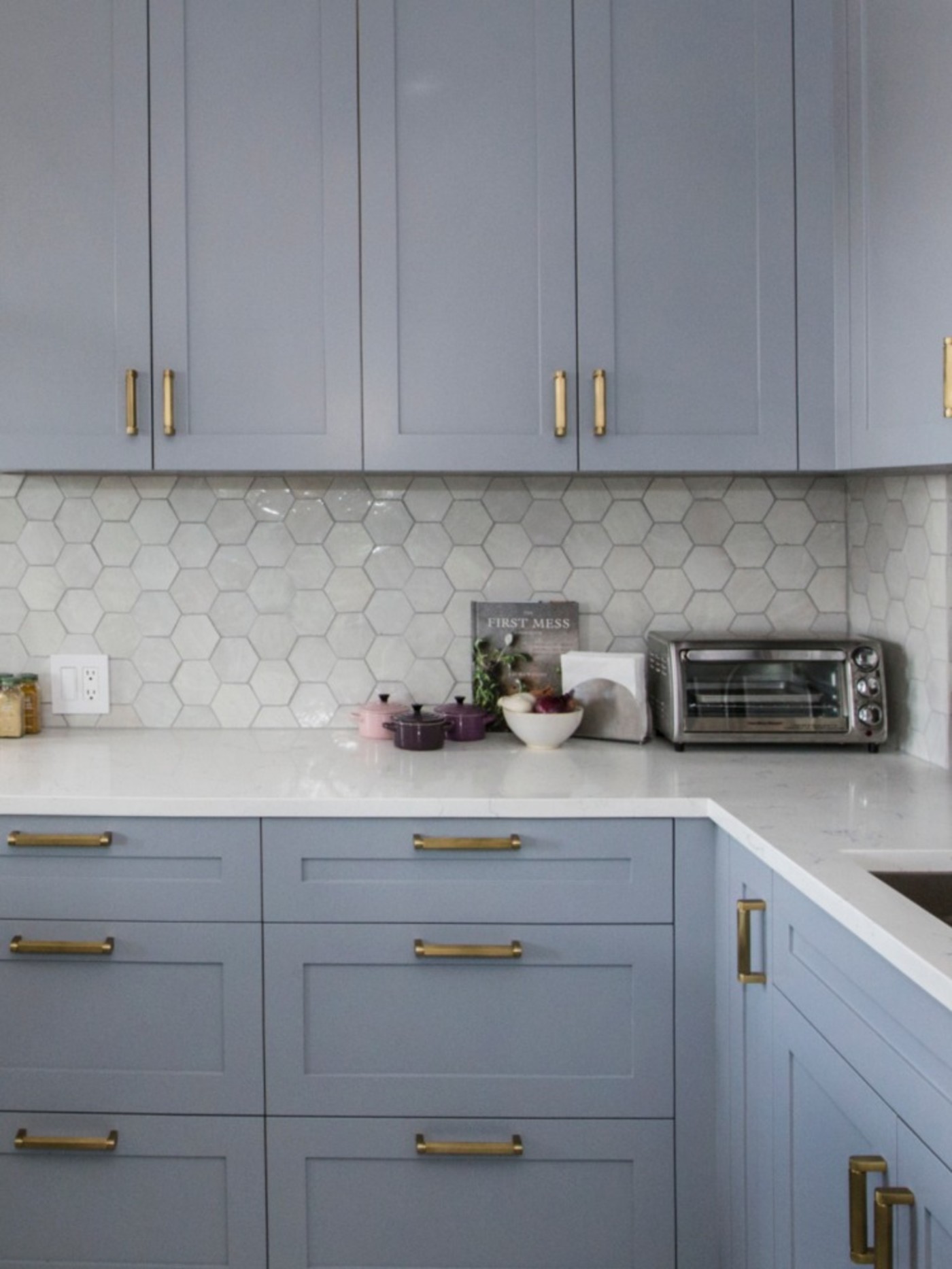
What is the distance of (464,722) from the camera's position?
2.52 m

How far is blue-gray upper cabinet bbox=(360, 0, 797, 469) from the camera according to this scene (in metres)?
2.30

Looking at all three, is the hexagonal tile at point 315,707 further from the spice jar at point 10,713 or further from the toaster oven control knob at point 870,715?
the toaster oven control knob at point 870,715

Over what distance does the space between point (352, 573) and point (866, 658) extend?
110cm

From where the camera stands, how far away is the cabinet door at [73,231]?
Answer: 2.31 m

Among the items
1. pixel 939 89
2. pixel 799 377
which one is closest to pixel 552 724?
pixel 799 377

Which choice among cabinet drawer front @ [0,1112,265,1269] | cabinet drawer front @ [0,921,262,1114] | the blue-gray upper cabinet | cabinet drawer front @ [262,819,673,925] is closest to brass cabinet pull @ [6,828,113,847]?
cabinet drawer front @ [0,921,262,1114]

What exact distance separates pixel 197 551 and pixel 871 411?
1442 mm

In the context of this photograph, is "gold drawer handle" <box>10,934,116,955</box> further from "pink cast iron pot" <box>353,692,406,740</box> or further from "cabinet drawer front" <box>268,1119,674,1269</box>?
"pink cast iron pot" <box>353,692,406,740</box>

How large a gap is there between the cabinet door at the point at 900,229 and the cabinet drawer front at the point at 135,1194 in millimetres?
1550

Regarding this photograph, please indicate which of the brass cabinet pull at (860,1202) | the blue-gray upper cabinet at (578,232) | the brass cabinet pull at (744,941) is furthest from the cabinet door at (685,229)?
the brass cabinet pull at (860,1202)

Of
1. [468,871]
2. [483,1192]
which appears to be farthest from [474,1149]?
[468,871]

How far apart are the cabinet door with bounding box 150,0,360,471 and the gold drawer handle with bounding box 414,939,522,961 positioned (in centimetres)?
92


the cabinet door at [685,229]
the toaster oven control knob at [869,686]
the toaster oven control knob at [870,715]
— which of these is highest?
the cabinet door at [685,229]

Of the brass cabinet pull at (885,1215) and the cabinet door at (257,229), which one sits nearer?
the brass cabinet pull at (885,1215)
